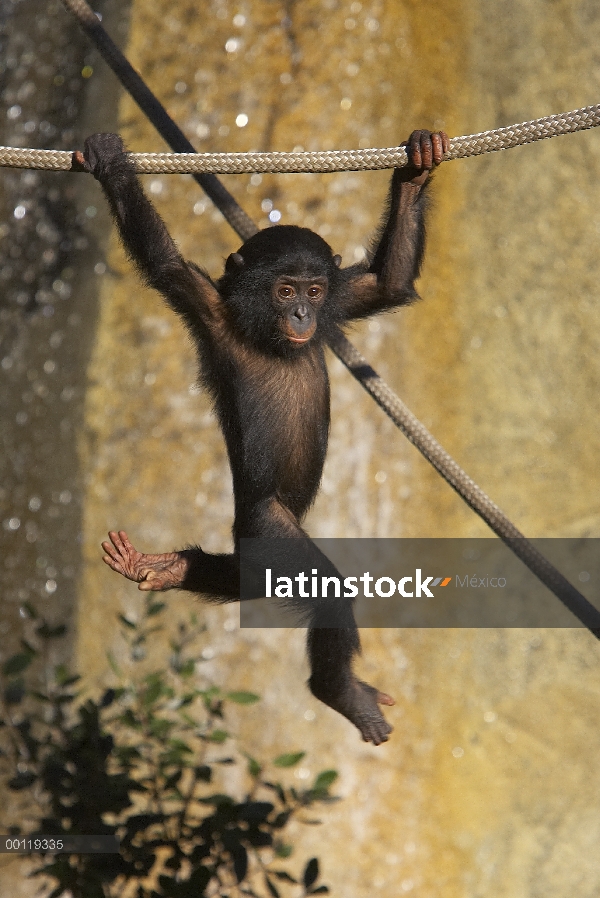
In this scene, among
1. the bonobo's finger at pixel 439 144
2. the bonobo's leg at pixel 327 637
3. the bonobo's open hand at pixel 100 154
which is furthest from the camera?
the bonobo's leg at pixel 327 637

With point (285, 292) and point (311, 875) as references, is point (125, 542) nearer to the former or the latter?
point (285, 292)

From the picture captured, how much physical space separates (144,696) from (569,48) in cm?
633

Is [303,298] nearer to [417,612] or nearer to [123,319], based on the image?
[123,319]

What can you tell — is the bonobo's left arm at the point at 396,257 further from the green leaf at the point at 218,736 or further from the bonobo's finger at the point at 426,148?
the green leaf at the point at 218,736

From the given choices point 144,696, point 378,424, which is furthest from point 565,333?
point 144,696

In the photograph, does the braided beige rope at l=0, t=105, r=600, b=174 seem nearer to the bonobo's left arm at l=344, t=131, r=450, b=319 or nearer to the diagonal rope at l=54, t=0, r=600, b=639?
the bonobo's left arm at l=344, t=131, r=450, b=319

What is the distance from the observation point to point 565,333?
7.53 metres

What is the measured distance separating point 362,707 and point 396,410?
1.30 meters

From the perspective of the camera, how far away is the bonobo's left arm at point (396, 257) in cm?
384

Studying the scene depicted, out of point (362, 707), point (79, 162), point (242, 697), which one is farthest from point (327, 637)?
point (79, 162)

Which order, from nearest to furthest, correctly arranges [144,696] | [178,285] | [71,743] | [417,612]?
[178,285] < [71,743] < [144,696] < [417,612]

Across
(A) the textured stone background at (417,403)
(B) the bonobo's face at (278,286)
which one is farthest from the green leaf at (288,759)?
(A) the textured stone background at (417,403)

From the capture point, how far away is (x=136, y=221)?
3.46 metres

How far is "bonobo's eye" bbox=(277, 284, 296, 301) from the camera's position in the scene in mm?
3705
